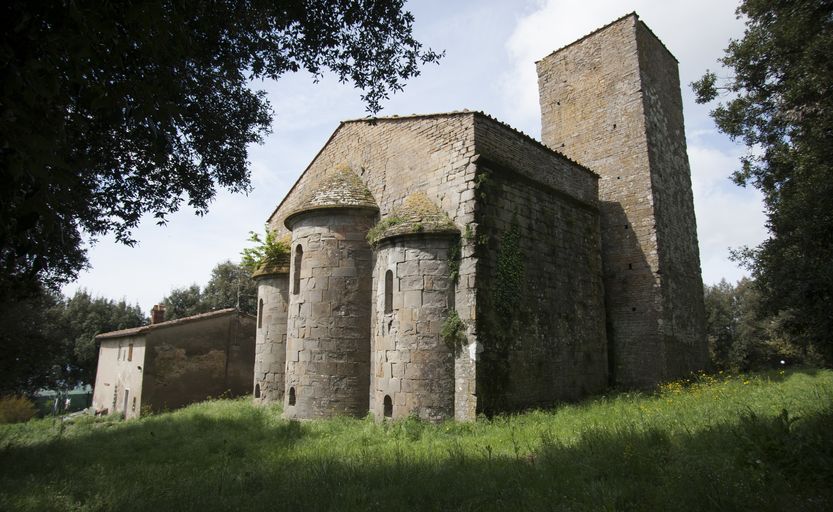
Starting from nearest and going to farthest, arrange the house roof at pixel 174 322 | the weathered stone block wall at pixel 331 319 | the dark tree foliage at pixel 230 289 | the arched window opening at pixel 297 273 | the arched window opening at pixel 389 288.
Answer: the arched window opening at pixel 389 288
the weathered stone block wall at pixel 331 319
the arched window opening at pixel 297 273
the house roof at pixel 174 322
the dark tree foliage at pixel 230 289

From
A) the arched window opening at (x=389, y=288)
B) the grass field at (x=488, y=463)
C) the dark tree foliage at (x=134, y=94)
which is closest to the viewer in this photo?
the dark tree foliage at (x=134, y=94)

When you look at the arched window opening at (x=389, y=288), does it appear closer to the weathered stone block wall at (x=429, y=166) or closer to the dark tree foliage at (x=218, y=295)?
the weathered stone block wall at (x=429, y=166)

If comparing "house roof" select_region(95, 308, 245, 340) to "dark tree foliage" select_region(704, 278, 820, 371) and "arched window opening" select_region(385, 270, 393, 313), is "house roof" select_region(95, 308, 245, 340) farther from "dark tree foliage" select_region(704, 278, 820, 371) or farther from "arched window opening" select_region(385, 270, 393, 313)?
"dark tree foliage" select_region(704, 278, 820, 371)

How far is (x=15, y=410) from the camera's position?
20062 millimetres

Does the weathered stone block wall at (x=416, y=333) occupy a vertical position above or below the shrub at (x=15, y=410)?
above

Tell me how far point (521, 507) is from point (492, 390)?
4.89 m

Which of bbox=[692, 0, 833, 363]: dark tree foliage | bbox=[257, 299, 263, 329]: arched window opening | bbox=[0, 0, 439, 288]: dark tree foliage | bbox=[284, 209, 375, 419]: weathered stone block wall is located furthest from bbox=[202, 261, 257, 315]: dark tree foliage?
bbox=[692, 0, 833, 363]: dark tree foliage

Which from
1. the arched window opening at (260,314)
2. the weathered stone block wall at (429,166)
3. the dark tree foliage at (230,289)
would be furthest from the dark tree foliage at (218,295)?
the weathered stone block wall at (429,166)

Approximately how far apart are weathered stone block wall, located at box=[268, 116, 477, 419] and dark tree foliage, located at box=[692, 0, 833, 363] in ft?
20.7

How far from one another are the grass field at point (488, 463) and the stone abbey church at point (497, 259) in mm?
1162

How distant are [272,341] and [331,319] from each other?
381 cm

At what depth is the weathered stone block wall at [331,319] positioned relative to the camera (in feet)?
37.4

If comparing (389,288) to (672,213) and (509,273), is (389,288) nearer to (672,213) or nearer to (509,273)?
(509,273)

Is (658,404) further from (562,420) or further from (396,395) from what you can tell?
(396,395)
